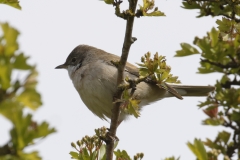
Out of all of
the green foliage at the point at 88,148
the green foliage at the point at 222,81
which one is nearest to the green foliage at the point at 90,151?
the green foliage at the point at 88,148

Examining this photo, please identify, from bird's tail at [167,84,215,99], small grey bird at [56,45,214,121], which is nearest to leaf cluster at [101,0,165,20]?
small grey bird at [56,45,214,121]

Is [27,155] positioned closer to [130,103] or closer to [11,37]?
[11,37]

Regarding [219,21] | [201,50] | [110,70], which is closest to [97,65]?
[110,70]

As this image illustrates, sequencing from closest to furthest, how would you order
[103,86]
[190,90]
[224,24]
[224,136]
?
1. [224,136]
2. [224,24]
3. [103,86]
4. [190,90]

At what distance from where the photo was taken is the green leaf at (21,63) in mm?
Answer: 1467

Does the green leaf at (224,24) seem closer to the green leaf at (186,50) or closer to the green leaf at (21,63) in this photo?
the green leaf at (186,50)

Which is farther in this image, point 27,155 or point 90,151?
point 90,151

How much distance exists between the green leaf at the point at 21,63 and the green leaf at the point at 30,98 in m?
0.08

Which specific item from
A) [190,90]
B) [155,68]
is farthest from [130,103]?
[190,90]

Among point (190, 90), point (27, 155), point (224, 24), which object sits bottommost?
point (27, 155)

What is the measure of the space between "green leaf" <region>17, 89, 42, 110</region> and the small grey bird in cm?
389

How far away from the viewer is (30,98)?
1502 mm

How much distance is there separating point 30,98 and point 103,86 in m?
4.47

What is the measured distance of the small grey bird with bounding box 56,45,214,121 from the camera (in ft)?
19.7
